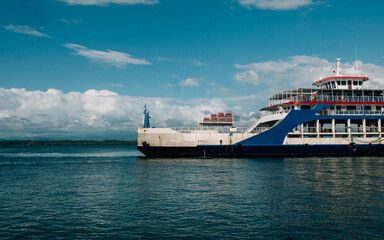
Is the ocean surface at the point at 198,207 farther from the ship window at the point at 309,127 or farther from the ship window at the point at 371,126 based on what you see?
the ship window at the point at 371,126

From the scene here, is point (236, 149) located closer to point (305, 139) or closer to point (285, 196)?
point (305, 139)

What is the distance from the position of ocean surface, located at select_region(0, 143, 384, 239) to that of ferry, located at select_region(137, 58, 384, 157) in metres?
16.0

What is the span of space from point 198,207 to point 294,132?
3257 cm

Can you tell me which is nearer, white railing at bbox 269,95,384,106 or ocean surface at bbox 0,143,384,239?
ocean surface at bbox 0,143,384,239

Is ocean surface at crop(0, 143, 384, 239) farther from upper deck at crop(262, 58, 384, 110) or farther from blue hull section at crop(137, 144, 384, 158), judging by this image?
upper deck at crop(262, 58, 384, 110)

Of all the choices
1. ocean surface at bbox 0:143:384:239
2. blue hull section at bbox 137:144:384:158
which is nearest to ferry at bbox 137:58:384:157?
blue hull section at bbox 137:144:384:158

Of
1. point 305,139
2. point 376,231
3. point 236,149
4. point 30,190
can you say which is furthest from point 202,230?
point 305,139

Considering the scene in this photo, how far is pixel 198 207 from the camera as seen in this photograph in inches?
711

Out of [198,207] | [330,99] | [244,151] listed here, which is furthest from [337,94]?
[198,207]

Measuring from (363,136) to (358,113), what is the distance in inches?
149

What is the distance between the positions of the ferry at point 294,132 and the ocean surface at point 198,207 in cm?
1601

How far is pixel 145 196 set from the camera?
21.3 metres

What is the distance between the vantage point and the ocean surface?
1396 cm

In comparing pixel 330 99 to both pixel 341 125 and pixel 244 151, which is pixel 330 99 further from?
pixel 244 151
